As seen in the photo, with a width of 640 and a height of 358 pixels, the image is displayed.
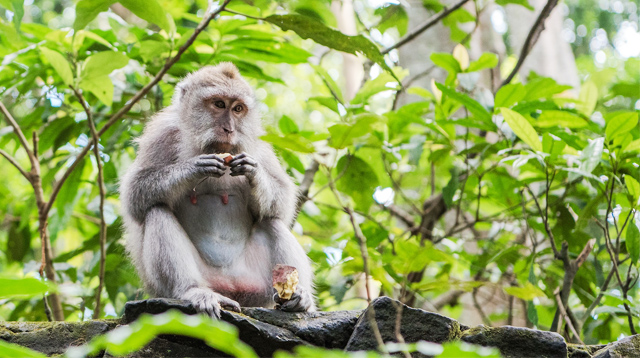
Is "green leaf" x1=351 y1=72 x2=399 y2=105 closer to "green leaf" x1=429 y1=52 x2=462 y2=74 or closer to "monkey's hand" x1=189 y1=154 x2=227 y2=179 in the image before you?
"green leaf" x1=429 y1=52 x2=462 y2=74

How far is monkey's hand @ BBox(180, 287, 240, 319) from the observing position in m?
3.65

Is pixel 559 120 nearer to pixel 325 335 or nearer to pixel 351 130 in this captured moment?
pixel 351 130

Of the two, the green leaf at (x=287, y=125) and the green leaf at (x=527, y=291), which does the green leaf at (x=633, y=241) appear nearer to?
the green leaf at (x=527, y=291)

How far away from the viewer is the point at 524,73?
9.67m

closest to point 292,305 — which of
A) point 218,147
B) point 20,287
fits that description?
point 218,147

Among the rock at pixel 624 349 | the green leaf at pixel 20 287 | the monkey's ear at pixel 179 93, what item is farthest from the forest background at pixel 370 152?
the green leaf at pixel 20 287

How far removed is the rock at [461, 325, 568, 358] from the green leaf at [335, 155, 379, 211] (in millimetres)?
2730

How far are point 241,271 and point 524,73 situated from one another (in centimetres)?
646

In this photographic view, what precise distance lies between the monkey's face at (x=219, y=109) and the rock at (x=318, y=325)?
1.68 m

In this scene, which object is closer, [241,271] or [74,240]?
[241,271]

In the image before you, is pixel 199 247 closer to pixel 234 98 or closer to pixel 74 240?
pixel 234 98

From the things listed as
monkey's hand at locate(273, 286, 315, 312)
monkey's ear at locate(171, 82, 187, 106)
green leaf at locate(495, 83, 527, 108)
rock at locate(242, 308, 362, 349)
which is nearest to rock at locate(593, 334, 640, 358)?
rock at locate(242, 308, 362, 349)

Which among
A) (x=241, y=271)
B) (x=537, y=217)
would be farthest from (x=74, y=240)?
(x=537, y=217)

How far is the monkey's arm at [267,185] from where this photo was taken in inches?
183
